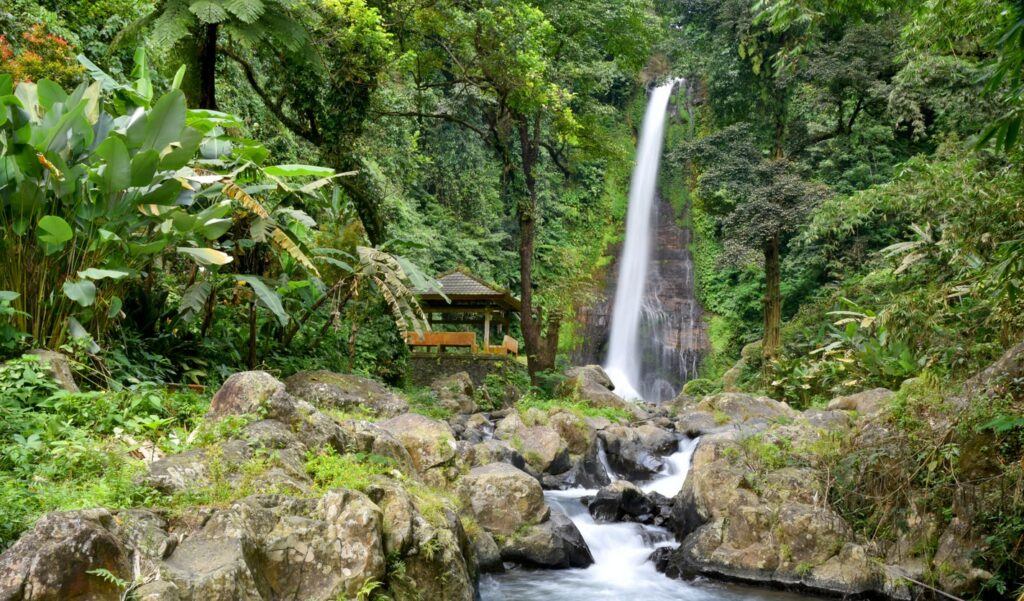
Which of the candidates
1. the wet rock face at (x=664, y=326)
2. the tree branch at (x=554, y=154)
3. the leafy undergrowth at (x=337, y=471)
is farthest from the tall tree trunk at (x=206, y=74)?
the wet rock face at (x=664, y=326)

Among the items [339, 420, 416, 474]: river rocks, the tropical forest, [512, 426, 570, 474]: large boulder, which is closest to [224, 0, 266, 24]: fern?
the tropical forest

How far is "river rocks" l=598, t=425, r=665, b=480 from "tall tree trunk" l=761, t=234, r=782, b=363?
293 inches

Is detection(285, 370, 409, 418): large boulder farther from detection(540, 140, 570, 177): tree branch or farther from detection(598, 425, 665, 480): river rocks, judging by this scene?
detection(540, 140, 570, 177): tree branch

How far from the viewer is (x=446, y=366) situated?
17.9 meters

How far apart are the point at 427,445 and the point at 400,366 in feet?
24.1

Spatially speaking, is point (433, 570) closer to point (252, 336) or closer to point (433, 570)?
point (433, 570)

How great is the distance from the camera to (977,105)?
17.5 meters

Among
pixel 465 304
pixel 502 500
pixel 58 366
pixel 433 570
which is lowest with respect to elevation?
pixel 502 500

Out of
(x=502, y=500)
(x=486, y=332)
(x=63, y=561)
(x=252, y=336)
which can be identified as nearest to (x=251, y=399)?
(x=63, y=561)

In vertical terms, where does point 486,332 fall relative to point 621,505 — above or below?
above

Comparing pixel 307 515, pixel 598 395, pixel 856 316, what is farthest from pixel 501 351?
pixel 307 515

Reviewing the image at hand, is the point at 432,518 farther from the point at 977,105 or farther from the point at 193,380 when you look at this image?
the point at 977,105

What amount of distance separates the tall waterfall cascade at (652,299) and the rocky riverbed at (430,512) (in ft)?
38.9

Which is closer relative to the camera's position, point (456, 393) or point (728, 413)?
point (728, 413)
